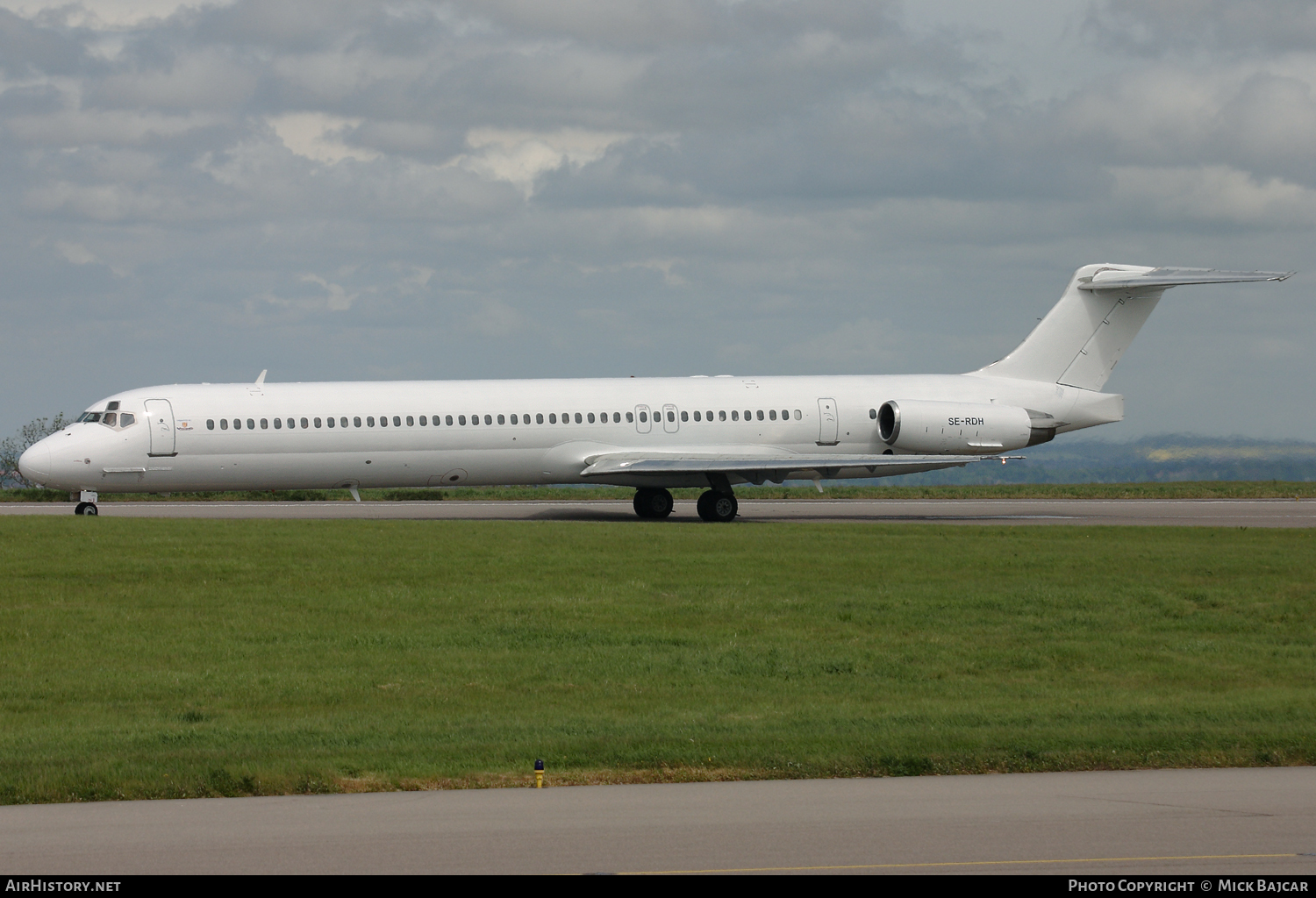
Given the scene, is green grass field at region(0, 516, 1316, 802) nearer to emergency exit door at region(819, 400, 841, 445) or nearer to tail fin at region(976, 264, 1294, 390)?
emergency exit door at region(819, 400, 841, 445)

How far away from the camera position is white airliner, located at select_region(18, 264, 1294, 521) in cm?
3262

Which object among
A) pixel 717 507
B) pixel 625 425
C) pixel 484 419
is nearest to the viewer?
pixel 484 419

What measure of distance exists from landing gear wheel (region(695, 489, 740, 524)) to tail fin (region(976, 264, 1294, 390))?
9518 millimetres

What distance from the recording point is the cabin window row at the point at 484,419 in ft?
107

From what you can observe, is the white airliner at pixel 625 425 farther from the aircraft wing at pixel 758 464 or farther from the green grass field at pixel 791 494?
the green grass field at pixel 791 494

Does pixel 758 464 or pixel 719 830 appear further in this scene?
pixel 758 464

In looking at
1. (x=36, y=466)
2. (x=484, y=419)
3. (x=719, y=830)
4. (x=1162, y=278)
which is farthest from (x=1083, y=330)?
(x=719, y=830)

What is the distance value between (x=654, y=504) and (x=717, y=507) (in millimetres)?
1870

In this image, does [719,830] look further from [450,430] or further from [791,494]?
[791,494]

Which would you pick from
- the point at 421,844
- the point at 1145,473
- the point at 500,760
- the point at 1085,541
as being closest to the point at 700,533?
the point at 1085,541

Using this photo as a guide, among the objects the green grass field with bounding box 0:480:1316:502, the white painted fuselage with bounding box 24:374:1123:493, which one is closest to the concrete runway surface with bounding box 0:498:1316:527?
the white painted fuselage with bounding box 24:374:1123:493

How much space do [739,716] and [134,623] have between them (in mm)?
8642

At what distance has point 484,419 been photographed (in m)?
34.1
